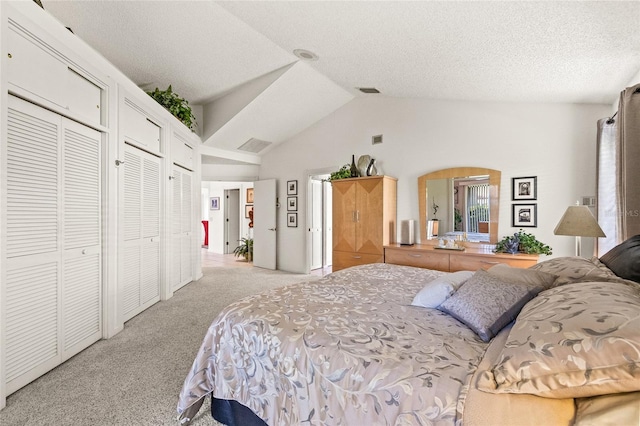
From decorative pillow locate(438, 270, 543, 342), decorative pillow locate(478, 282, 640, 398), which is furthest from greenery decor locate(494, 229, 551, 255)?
decorative pillow locate(478, 282, 640, 398)

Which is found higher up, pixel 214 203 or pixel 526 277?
pixel 214 203

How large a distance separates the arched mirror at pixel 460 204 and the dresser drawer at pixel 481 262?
0.58 m

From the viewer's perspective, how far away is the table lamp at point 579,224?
225 cm

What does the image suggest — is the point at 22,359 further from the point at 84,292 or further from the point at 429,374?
the point at 429,374

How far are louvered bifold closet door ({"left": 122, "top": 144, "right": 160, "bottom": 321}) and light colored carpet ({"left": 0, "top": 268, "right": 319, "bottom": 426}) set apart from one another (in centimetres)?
27

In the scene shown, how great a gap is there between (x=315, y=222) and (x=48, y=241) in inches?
159

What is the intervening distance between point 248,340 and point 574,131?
377 centimetres

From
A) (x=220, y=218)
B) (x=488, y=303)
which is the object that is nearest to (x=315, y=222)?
(x=220, y=218)

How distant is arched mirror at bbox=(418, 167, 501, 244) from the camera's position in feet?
11.8

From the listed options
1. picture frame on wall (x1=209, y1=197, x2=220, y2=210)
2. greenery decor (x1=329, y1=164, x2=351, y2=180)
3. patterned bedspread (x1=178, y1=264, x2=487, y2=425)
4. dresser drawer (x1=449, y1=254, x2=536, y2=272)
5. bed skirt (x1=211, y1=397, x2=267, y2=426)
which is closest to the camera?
patterned bedspread (x1=178, y1=264, x2=487, y2=425)

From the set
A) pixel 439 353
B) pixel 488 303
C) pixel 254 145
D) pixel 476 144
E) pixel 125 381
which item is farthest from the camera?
pixel 254 145

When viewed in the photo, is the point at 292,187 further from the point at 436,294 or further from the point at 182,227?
the point at 436,294

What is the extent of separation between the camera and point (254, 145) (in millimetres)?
5590

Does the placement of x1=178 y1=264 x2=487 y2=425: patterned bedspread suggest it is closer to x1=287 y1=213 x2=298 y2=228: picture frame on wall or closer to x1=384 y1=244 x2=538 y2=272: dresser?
x1=384 y1=244 x2=538 y2=272: dresser
